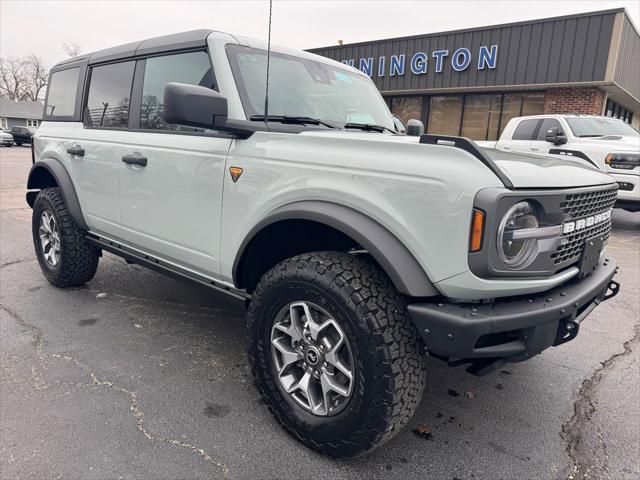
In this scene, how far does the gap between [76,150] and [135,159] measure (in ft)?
3.25

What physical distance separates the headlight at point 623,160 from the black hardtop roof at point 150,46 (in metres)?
7.39

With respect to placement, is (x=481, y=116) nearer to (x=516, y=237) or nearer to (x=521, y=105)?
(x=521, y=105)

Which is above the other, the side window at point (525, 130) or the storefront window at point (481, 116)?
the storefront window at point (481, 116)

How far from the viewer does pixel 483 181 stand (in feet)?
5.65

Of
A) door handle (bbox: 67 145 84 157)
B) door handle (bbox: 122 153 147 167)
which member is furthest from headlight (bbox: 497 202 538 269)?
door handle (bbox: 67 145 84 157)

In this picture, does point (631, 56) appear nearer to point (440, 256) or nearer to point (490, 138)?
point (490, 138)

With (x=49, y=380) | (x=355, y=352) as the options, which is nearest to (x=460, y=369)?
(x=355, y=352)

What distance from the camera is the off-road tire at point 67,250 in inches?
158

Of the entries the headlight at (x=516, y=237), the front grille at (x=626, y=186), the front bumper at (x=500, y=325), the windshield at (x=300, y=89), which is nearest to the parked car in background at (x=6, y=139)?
the windshield at (x=300, y=89)

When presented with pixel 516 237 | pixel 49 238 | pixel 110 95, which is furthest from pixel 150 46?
pixel 516 237

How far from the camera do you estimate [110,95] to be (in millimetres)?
3643

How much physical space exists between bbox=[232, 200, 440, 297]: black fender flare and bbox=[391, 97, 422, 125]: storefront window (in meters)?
16.1

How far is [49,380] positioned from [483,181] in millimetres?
2619

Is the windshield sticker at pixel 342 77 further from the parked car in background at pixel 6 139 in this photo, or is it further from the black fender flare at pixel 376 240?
the parked car in background at pixel 6 139
